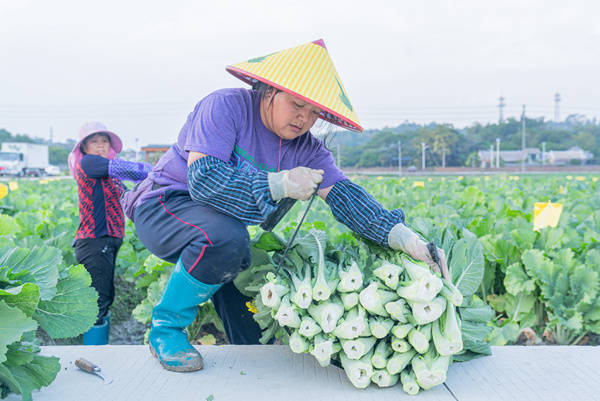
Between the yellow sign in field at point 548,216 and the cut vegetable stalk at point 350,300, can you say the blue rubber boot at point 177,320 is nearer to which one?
the cut vegetable stalk at point 350,300

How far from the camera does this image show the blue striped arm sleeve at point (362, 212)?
226cm

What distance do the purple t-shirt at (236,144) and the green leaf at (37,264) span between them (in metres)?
0.50

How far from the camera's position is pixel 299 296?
1936 mm

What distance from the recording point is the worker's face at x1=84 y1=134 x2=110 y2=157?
347 cm

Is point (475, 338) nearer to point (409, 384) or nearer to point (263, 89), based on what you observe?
point (409, 384)

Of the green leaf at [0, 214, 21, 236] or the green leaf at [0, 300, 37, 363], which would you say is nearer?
the green leaf at [0, 300, 37, 363]

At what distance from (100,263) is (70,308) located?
1382mm

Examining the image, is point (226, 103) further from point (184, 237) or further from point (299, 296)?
point (299, 296)

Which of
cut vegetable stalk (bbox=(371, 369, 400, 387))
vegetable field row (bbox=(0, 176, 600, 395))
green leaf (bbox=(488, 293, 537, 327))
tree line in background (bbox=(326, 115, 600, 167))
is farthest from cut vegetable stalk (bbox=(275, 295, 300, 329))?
tree line in background (bbox=(326, 115, 600, 167))

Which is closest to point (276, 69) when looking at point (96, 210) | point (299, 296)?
point (299, 296)

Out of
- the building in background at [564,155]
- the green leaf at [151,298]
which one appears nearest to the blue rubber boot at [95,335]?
the green leaf at [151,298]

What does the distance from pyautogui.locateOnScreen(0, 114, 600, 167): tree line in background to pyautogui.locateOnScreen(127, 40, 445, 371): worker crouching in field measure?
1325 inches

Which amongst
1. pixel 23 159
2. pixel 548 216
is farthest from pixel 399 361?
pixel 23 159

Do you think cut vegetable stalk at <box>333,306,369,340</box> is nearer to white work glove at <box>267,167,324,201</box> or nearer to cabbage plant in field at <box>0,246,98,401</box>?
white work glove at <box>267,167,324,201</box>
